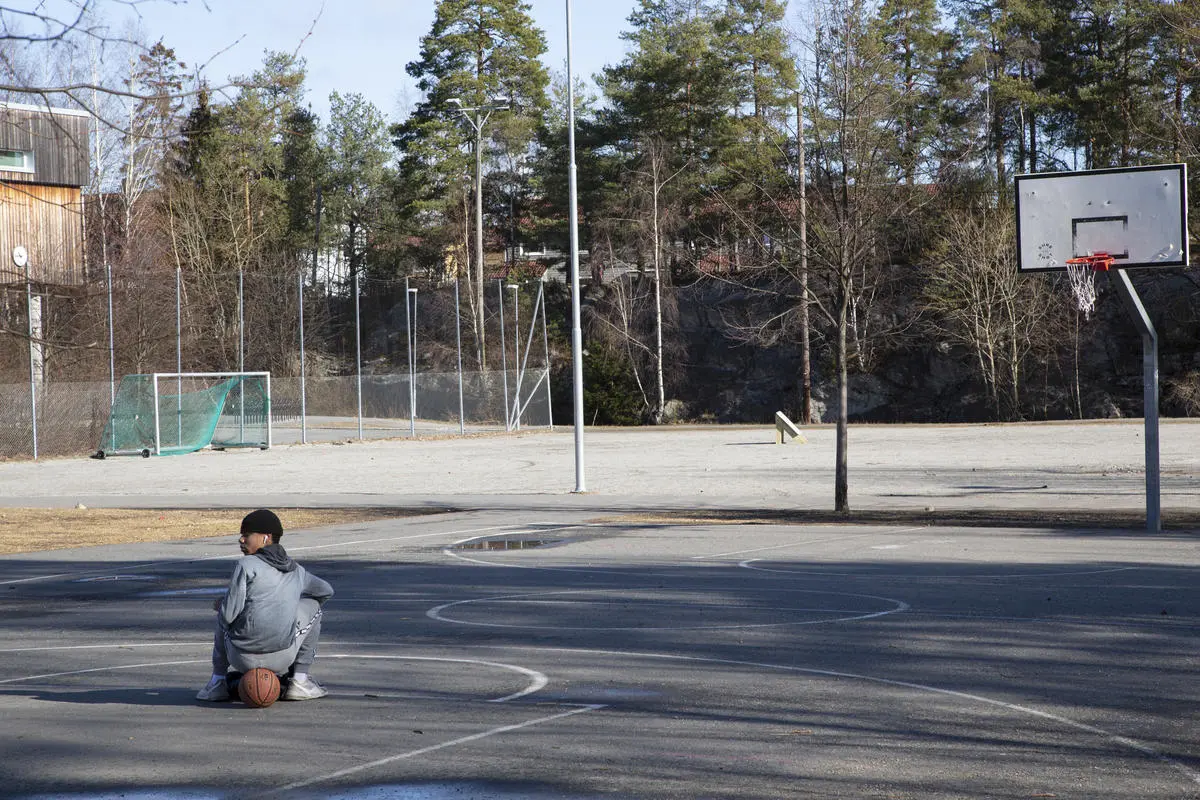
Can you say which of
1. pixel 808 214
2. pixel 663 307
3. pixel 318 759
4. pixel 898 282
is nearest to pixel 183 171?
pixel 663 307

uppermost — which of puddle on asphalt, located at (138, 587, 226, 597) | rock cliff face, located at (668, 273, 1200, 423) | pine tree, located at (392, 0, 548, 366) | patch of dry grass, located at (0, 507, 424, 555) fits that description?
pine tree, located at (392, 0, 548, 366)

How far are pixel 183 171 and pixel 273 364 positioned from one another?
1461 cm

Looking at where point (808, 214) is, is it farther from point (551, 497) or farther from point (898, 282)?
point (898, 282)

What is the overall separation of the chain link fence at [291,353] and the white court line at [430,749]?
1118 inches

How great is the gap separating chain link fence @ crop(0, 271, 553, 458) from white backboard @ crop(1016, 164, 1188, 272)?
77.4 feet

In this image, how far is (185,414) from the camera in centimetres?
4331

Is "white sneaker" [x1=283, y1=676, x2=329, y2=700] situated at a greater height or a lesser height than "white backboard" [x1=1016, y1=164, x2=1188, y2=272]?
lesser

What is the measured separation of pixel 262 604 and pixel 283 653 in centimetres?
39

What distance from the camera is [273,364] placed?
5666 cm

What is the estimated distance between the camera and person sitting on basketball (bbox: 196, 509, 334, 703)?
7.39m

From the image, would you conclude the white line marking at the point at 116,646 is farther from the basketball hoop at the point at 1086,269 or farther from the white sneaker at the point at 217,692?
the basketball hoop at the point at 1086,269

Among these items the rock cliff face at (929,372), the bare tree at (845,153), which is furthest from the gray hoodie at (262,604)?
the rock cliff face at (929,372)

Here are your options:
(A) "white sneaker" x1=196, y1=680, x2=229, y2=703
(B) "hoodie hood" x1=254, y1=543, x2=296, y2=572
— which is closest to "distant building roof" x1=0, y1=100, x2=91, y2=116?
(B) "hoodie hood" x1=254, y1=543, x2=296, y2=572

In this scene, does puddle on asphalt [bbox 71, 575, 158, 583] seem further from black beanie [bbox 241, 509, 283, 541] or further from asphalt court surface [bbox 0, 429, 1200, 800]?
black beanie [bbox 241, 509, 283, 541]
